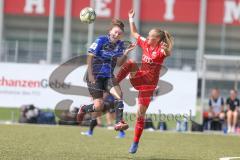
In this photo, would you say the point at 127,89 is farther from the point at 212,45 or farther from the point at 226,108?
the point at 212,45

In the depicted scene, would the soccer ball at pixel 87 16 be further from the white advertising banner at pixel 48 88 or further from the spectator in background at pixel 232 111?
the spectator in background at pixel 232 111

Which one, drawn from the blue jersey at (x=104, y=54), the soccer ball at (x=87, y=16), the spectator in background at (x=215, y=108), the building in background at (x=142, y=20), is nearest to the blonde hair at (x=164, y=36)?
the blue jersey at (x=104, y=54)

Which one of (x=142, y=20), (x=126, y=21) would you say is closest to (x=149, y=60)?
(x=126, y=21)

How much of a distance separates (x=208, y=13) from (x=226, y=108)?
75.1ft

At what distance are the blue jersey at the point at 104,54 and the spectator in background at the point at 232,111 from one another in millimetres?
8875

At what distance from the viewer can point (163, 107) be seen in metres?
19.4

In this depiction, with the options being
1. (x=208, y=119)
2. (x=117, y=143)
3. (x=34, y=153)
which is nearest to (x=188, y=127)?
(x=208, y=119)

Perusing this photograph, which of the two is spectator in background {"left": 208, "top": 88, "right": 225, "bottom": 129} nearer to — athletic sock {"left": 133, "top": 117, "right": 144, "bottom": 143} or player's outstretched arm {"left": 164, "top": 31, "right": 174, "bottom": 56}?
athletic sock {"left": 133, "top": 117, "right": 144, "bottom": 143}

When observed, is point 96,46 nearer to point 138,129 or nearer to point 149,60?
point 149,60

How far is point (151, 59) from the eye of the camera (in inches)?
393

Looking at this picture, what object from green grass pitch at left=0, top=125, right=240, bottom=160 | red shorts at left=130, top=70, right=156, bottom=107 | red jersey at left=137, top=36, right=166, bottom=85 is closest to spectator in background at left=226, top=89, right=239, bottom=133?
green grass pitch at left=0, top=125, right=240, bottom=160

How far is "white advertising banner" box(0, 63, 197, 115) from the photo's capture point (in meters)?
19.3

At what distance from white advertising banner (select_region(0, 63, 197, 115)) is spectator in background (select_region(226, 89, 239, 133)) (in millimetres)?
1085

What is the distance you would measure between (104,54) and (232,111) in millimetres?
9289
